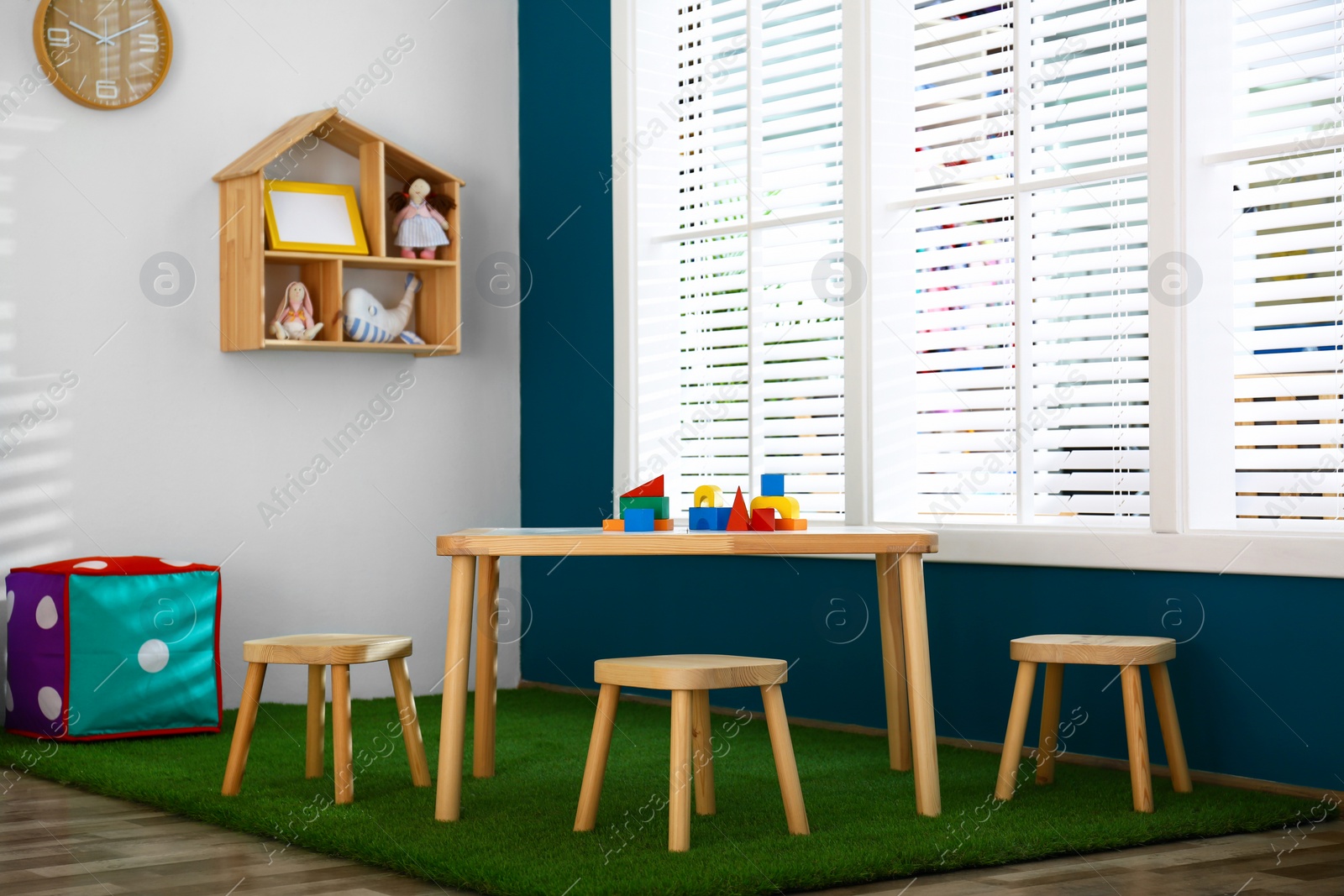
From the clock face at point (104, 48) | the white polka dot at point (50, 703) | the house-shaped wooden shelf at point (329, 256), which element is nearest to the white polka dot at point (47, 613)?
the white polka dot at point (50, 703)

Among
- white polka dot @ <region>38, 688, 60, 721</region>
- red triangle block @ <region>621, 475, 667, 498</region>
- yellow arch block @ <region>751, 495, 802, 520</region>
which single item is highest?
red triangle block @ <region>621, 475, 667, 498</region>

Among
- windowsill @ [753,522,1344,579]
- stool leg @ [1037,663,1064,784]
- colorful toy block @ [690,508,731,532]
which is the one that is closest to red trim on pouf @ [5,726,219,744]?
colorful toy block @ [690,508,731,532]

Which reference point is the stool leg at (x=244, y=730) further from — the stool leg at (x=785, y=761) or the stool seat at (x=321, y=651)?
the stool leg at (x=785, y=761)

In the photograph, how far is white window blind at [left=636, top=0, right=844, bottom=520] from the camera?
14.0 feet

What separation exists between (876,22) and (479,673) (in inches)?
82.6

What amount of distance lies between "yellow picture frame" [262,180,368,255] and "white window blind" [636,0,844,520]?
3.07 ft

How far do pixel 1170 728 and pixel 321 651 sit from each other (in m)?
1.83

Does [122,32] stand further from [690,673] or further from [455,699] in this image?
[690,673]


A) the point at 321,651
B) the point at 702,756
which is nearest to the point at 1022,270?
the point at 702,756

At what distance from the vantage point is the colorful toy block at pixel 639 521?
3.05 m

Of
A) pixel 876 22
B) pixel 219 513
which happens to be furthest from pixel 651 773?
pixel 876 22

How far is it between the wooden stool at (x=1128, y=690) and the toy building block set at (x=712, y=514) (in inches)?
22.2

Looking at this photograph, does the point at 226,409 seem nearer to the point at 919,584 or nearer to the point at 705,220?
the point at 705,220

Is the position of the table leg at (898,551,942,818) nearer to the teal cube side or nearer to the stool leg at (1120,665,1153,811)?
the stool leg at (1120,665,1153,811)
